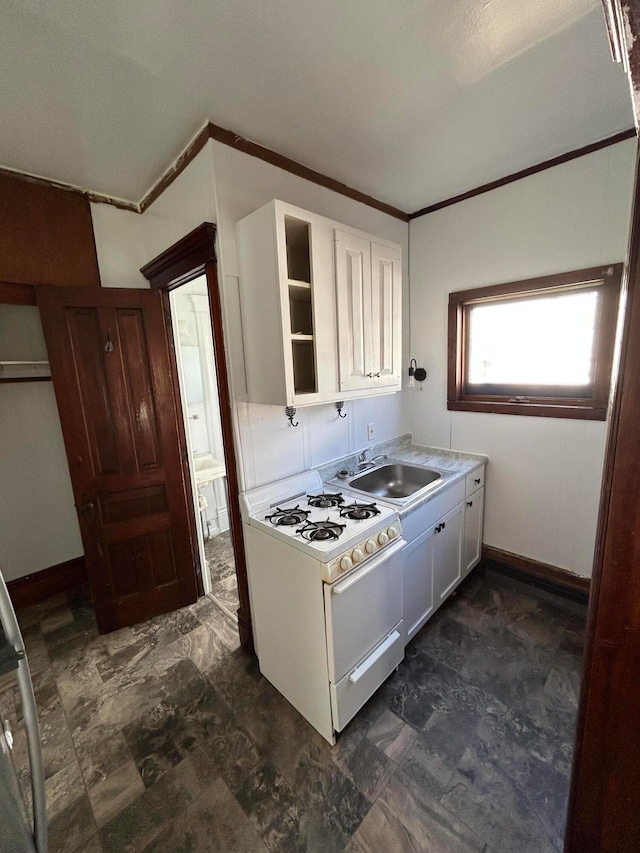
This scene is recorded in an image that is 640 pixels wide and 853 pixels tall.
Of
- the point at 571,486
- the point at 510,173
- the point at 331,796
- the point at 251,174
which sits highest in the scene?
the point at 510,173

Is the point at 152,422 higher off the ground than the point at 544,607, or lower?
higher

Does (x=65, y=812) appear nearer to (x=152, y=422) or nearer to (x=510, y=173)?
(x=152, y=422)

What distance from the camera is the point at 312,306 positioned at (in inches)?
62.4

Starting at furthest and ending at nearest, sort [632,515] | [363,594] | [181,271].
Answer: [181,271], [363,594], [632,515]

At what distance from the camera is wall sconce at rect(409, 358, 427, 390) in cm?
274

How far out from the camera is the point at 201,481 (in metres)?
2.86

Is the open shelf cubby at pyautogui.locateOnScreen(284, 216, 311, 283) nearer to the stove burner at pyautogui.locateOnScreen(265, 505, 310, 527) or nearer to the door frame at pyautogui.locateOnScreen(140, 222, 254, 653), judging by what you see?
the door frame at pyautogui.locateOnScreen(140, 222, 254, 653)

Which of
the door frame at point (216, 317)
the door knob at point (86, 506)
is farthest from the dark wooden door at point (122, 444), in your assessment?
the door frame at point (216, 317)

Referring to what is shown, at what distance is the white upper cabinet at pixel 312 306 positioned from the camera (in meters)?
1.48

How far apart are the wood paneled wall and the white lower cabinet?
2.49m

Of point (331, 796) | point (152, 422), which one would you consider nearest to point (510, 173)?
point (152, 422)

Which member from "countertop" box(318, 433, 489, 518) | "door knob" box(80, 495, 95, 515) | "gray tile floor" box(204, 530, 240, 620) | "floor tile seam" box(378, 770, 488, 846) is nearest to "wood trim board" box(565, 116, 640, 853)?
"floor tile seam" box(378, 770, 488, 846)

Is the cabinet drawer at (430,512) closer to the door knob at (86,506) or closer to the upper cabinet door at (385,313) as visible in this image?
the upper cabinet door at (385,313)

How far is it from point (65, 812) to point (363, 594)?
1.39 m
